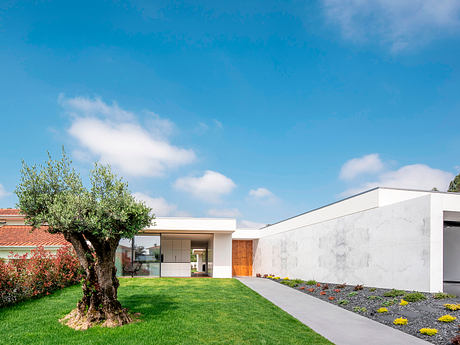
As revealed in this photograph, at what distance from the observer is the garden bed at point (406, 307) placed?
7879 millimetres

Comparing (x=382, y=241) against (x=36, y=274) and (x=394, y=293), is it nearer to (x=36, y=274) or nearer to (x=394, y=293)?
(x=394, y=293)

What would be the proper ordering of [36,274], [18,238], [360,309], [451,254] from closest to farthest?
[360,309] → [36,274] → [451,254] → [18,238]

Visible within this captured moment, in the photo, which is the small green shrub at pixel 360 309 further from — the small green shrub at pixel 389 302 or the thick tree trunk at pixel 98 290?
the thick tree trunk at pixel 98 290

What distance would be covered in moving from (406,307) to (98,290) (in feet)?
26.9

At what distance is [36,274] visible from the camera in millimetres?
12312

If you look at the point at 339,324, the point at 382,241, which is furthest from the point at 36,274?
the point at 382,241

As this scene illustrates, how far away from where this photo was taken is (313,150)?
66.5 ft

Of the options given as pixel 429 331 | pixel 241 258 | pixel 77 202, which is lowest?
pixel 241 258

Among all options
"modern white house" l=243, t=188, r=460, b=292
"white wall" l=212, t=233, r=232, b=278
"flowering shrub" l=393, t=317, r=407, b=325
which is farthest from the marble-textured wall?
"white wall" l=212, t=233, r=232, b=278

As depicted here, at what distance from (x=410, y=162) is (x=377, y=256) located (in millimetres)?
9725

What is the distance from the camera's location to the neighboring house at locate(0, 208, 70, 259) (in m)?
16.5

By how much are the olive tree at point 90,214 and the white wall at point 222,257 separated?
1362 centimetres

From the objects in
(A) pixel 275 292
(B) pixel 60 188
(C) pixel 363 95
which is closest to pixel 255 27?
(C) pixel 363 95

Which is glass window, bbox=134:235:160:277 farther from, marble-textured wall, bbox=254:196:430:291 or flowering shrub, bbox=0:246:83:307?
marble-textured wall, bbox=254:196:430:291
